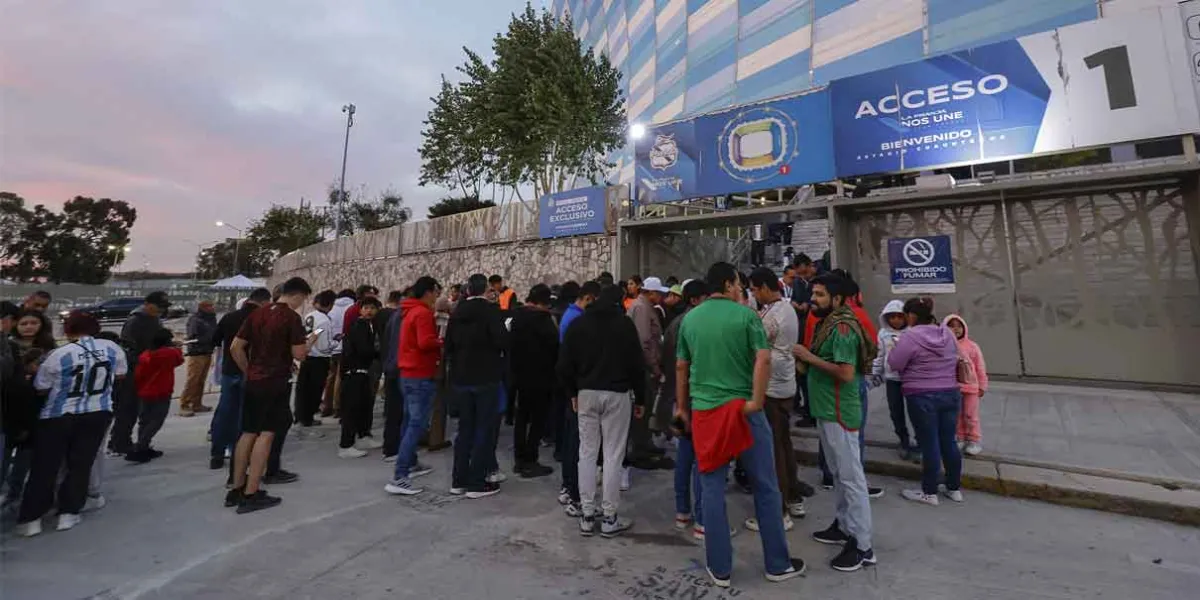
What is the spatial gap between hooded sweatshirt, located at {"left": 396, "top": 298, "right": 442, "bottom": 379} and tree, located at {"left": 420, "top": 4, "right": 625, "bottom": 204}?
1482cm

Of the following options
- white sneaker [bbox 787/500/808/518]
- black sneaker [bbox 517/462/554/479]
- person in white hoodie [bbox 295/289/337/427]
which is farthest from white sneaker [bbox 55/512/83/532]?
white sneaker [bbox 787/500/808/518]

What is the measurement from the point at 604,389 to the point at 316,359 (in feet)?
15.3

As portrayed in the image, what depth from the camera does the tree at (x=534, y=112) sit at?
60.2ft

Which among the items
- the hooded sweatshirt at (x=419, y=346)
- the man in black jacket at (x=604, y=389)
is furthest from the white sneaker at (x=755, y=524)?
the hooded sweatshirt at (x=419, y=346)

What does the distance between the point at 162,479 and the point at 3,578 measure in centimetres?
192

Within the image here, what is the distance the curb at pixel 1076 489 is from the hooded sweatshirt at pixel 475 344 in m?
3.85

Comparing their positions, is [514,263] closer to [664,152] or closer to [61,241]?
[664,152]

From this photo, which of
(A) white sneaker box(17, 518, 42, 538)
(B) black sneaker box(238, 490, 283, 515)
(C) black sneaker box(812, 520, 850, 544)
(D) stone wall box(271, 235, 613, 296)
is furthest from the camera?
(D) stone wall box(271, 235, 613, 296)

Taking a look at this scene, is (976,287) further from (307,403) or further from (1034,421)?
(307,403)

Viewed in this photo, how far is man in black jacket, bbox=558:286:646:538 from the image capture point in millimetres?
3479

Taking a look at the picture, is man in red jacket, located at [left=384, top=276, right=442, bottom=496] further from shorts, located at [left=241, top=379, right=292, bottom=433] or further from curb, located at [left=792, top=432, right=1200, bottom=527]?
curb, located at [left=792, top=432, right=1200, bottom=527]

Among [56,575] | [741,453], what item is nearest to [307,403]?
[56,575]

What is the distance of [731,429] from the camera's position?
2.74 metres

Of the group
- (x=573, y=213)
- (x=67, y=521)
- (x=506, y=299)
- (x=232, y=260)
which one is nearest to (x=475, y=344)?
(x=506, y=299)
